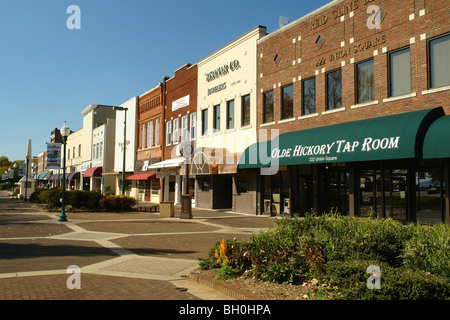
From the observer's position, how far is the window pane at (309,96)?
61.5 feet

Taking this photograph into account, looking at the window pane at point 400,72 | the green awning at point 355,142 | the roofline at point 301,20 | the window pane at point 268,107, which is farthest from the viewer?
the window pane at point 268,107

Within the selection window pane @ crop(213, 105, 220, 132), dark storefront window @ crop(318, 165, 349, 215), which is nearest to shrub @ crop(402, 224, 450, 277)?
dark storefront window @ crop(318, 165, 349, 215)

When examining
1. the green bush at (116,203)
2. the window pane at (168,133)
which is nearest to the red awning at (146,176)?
the window pane at (168,133)

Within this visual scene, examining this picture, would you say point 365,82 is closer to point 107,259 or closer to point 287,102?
point 287,102

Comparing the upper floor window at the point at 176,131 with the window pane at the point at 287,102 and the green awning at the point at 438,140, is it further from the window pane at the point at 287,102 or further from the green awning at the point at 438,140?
the green awning at the point at 438,140

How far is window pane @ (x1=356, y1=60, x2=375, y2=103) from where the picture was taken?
627 inches

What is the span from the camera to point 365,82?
1623 centimetres

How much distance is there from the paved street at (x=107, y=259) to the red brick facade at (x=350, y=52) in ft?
22.4

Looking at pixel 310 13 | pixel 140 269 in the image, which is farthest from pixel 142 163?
pixel 140 269

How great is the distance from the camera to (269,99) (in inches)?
850

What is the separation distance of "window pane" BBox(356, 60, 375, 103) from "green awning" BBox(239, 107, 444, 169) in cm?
134

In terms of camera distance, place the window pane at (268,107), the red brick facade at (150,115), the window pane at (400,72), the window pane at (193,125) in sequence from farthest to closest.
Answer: the red brick facade at (150,115) → the window pane at (193,125) → the window pane at (268,107) → the window pane at (400,72)
